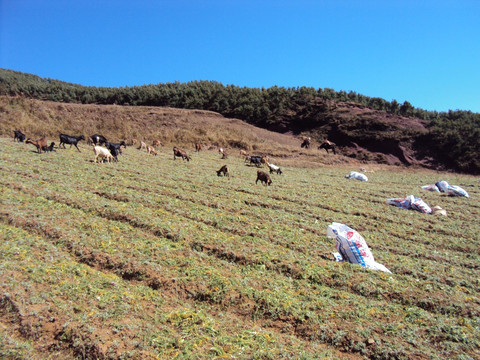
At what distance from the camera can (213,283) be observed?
5.62 m

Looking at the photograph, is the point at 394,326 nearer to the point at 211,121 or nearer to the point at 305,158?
the point at 305,158

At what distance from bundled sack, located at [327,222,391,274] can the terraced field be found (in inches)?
15.0

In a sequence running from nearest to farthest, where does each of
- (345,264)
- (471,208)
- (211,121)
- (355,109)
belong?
(345,264)
(471,208)
(211,121)
(355,109)

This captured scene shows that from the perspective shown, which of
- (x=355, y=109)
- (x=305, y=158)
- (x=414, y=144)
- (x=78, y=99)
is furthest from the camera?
(x=78, y=99)

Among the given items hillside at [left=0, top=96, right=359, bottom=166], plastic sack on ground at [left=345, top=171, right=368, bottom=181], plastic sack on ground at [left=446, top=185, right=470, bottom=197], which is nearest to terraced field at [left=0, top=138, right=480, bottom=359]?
plastic sack on ground at [left=446, top=185, right=470, bottom=197]

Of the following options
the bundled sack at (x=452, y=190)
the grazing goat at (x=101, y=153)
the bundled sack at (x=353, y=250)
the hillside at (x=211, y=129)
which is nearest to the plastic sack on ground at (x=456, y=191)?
the bundled sack at (x=452, y=190)

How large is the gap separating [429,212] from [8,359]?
572 inches

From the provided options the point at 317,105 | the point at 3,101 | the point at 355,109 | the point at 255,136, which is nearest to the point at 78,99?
the point at 3,101

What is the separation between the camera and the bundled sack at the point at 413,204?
13.1m

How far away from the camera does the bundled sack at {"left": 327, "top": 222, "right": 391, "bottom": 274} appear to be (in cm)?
714

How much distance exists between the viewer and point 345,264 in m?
6.99

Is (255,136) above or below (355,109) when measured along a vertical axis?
below

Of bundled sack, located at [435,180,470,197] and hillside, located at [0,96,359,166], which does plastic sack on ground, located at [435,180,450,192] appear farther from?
hillside, located at [0,96,359,166]

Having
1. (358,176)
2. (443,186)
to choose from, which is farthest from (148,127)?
(443,186)
